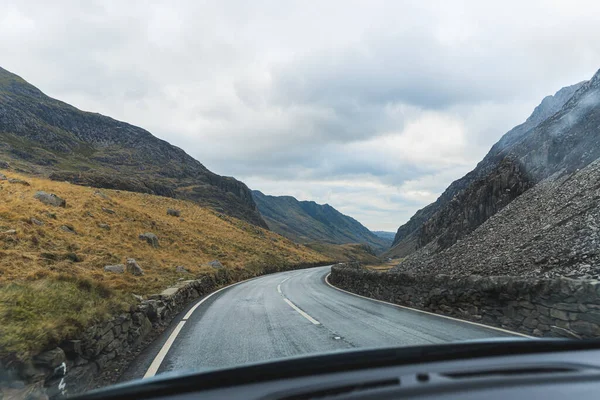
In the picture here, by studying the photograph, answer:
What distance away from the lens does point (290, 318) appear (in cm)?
987

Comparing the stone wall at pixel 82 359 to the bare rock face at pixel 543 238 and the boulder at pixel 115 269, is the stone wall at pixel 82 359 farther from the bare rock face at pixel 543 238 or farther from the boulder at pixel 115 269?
the bare rock face at pixel 543 238

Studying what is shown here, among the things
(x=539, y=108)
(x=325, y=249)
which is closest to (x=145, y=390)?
(x=325, y=249)

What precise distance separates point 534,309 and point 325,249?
480 feet

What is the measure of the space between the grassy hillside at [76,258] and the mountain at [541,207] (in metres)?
14.6

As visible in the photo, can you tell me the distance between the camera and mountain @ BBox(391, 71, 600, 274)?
14898 mm

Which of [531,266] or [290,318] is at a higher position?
[531,266]

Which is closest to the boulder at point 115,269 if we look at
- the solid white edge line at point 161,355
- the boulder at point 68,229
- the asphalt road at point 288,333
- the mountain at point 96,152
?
the asphalt road at point 288,333

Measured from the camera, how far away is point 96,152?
13850 centimetres

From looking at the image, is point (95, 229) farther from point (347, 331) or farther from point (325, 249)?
point (325, 249)

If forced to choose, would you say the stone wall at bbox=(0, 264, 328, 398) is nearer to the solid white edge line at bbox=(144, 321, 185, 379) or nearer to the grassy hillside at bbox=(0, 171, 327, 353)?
the grassy hillside at bbox=(0, 171, 327, 353)

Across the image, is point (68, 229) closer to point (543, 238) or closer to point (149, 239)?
point (149, 239)

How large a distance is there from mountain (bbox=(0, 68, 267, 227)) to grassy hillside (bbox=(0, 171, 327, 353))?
42.2 m

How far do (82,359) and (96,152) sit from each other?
155 metres

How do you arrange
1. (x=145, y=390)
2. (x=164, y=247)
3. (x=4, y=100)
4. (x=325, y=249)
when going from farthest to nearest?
(x=325, y=249) < (x=4, y=100) < (x=164, y=247) < (x=145, y=390)
